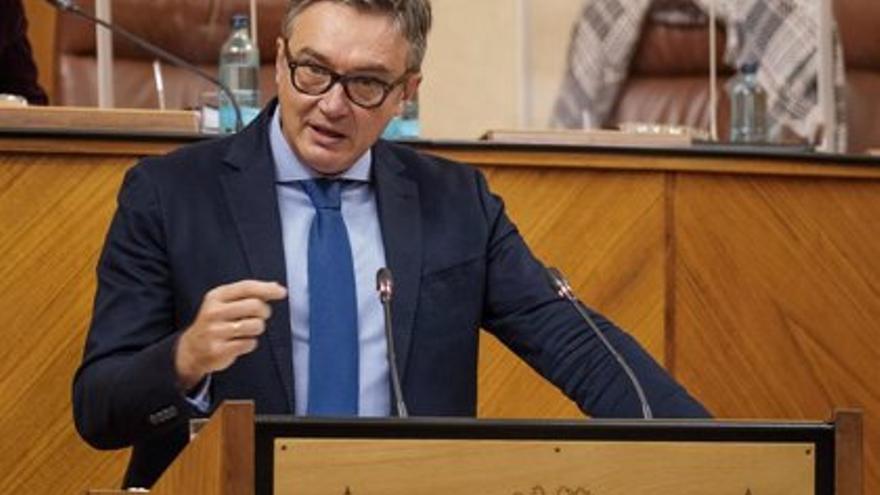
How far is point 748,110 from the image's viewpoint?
5805 millimetres

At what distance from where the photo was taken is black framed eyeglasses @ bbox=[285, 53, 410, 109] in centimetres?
344

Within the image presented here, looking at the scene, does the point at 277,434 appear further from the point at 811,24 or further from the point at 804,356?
the point at 811,24

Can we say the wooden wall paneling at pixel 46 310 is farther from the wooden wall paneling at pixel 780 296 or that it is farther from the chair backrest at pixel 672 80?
the chair backrest at pixel 672 80

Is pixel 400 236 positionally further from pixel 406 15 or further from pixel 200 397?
pixel 200 397

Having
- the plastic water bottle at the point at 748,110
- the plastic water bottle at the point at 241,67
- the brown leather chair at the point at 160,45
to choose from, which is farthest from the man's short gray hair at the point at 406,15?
the brown leather chair at the point at 160,45

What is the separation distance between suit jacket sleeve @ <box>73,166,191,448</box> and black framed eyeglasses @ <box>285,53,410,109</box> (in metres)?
0.27

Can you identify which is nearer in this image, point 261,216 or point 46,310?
point 261,216

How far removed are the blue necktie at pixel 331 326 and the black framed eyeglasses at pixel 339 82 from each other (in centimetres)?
20

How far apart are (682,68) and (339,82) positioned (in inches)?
123

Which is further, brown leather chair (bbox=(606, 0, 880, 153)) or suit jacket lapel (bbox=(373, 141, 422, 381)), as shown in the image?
brown leather chair (bbox=(606, 0, 880, 153))

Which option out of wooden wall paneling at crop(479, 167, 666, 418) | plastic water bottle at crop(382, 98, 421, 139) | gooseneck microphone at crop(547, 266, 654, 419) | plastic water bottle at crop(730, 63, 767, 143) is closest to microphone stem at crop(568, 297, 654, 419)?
gooseneck microphone at crop(547, 266, 654, 419)

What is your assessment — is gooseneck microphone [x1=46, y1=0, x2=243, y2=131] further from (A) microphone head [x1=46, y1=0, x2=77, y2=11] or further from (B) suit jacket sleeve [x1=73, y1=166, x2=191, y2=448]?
(B) suit jacket sleeve [x1=73, y1=166, x2=191, y2=448]

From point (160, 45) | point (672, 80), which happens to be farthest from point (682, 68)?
point (160, 45)

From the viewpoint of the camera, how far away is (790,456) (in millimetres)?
2812
